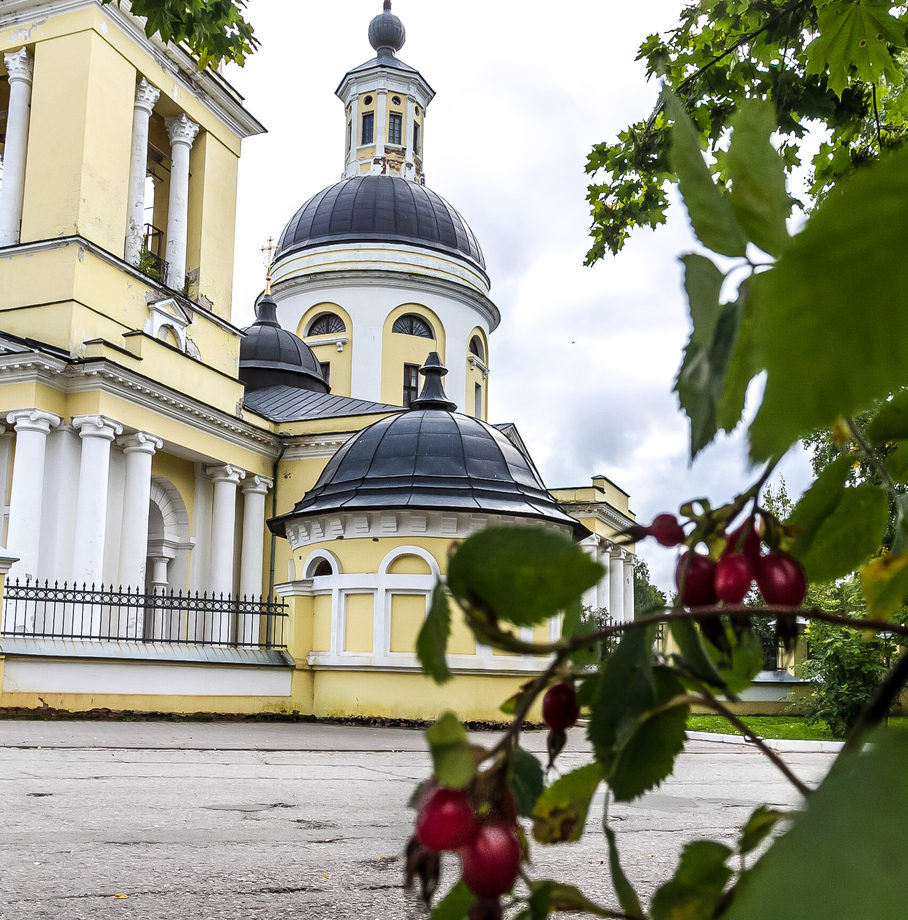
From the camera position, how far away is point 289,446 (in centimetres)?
2183

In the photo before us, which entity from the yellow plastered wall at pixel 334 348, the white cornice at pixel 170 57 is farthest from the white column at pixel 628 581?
the white cornice at pixel 170 57

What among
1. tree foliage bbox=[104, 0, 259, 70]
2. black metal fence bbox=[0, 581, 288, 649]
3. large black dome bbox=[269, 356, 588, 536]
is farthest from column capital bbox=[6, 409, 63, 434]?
tree foliage bbox=[104, 0, 259, 70]

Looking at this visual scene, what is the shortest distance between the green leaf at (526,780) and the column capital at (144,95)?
20680 millimetres

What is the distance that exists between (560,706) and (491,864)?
141 millimetres

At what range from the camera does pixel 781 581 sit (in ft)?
1.47

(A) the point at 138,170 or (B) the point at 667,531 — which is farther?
(A) the point at 138,170

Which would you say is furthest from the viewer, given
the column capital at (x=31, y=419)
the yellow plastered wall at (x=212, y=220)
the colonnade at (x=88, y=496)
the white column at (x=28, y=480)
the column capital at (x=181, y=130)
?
the yellow plastered wall at (x=212, y=220)

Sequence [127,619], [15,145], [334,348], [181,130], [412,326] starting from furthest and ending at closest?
1. [412,326]
2. [334,348]
3. [181,130]
4. [15,145]
5. [127,619]

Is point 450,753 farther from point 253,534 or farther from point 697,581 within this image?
point 253,534

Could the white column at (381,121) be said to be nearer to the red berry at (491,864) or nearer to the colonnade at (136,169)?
the colonnade at (136,169)

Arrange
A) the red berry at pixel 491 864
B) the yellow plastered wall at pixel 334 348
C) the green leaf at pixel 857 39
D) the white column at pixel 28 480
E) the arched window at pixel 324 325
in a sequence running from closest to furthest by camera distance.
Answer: the red berry at pixel 491 864
the green leaf at pixel 857 39
the white column at pixel 28 480
the yellow plastered wall at pixel 334 348
the arched window at pixel 324 325

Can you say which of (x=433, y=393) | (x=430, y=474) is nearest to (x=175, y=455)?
(x=433, y=393)

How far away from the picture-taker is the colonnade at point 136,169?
18.2m

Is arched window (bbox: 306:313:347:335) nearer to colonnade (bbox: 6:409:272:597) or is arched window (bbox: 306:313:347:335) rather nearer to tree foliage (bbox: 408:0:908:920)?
colonnade (bbox: 6:409:272:597)
